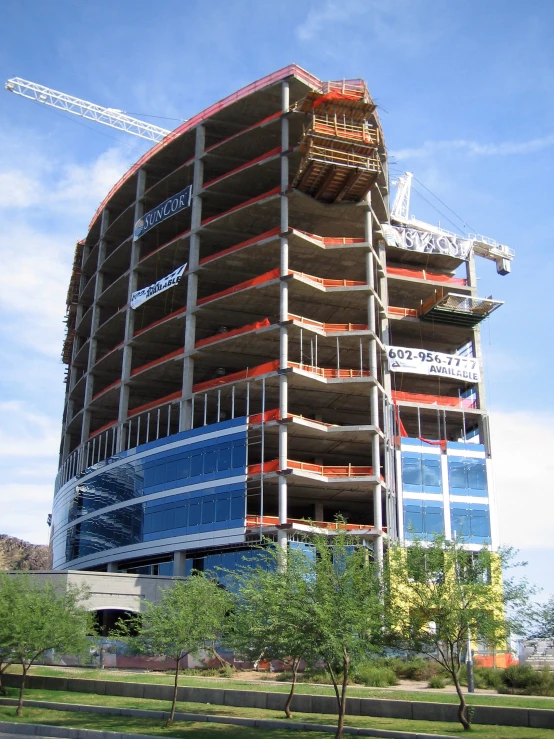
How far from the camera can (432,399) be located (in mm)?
72438

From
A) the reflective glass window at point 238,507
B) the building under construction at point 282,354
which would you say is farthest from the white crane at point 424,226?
the reflective glass window at point 238,507

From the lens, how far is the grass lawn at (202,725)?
24953 millimetres

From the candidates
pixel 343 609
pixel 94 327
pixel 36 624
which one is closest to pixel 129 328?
pixel 94 327

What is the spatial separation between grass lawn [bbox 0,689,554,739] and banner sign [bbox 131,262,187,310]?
42.8 metres

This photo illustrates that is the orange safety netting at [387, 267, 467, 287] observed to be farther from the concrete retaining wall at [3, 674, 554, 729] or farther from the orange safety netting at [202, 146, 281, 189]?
the concrete retaining wall at [3, 674, 554, 729]

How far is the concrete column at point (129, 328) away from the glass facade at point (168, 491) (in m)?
3.93

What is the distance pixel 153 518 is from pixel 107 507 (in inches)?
364

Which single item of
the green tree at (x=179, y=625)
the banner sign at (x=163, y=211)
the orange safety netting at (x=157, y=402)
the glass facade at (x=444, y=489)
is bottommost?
the green tree at (x=179, y=625)

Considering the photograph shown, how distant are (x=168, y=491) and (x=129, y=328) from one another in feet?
63.3

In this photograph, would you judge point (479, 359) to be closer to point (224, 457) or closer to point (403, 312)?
point (403, 312)

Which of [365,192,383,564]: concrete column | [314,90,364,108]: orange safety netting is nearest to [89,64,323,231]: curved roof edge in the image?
[314,90,364,108]: orange safety netting

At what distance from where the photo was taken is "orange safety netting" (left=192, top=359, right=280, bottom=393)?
208 ft

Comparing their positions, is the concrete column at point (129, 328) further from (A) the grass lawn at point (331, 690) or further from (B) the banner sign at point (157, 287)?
(A) the grass lawn at point (331, 690)

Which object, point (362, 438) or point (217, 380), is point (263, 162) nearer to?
point (217, 380)
